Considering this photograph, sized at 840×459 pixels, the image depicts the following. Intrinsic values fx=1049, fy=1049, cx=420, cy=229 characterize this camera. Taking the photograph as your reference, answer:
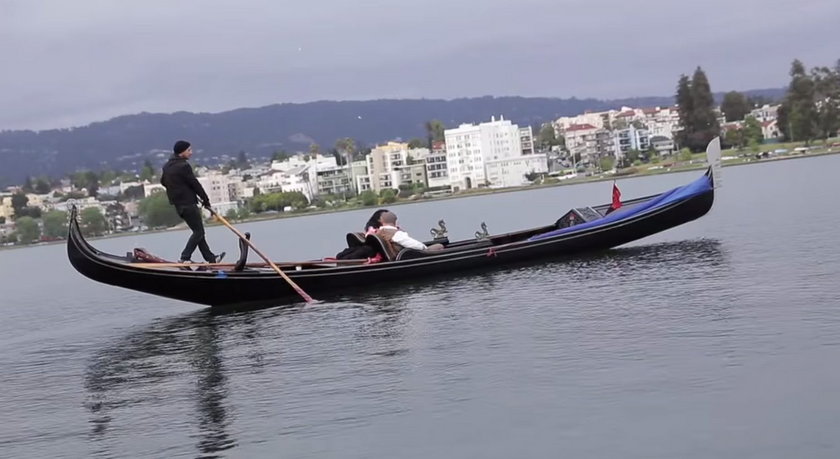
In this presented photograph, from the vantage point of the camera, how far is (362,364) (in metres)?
13.5

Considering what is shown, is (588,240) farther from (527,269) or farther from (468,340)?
(468,340)

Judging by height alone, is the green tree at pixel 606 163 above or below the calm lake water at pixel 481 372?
above

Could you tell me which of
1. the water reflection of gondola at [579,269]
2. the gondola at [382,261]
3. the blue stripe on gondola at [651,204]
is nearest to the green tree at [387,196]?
the blue stripe on gondola at [651,204]

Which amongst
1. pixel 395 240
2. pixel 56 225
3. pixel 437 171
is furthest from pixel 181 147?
pixel 437 171

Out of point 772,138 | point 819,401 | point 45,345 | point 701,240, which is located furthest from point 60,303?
point 772,138

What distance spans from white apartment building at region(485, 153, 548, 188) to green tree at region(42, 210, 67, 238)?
228ft

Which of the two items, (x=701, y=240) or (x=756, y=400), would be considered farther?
(x=701, y=240)

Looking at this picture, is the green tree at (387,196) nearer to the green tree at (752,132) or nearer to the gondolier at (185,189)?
the green tree at (752,132)

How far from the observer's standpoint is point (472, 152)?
188500mm

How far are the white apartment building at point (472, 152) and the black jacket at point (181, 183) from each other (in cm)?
16239

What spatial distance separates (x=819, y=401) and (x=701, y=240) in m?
17.8

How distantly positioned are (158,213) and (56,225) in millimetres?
18698

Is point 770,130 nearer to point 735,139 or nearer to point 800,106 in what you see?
point 735,139

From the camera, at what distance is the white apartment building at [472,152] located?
183 m
